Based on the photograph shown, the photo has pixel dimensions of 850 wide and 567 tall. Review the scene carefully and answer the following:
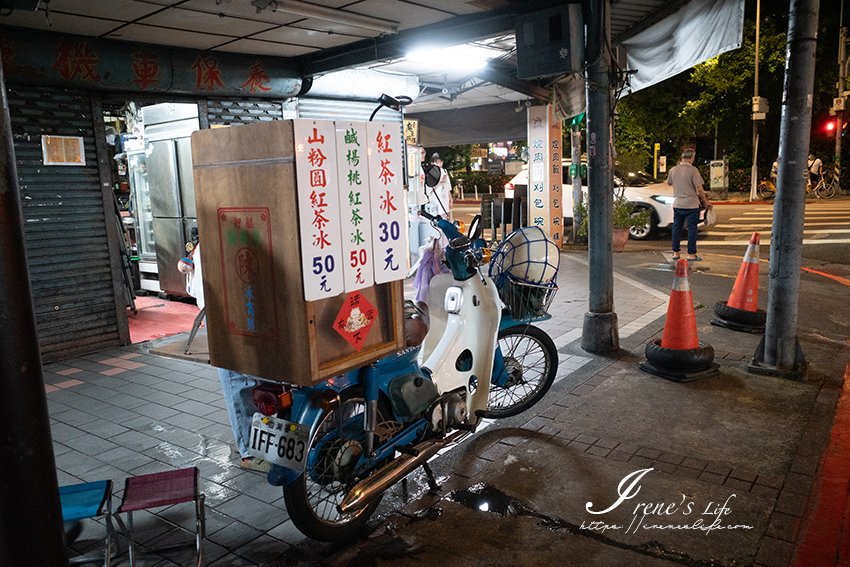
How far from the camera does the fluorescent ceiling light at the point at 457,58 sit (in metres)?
8.56

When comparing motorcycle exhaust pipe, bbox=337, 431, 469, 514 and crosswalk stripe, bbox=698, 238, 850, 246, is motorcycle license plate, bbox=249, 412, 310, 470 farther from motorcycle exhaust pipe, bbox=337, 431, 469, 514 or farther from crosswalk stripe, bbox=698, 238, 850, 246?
crosswalk stripe, bbox=698, 238, 850, 246

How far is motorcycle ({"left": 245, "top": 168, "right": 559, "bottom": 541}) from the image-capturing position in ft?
Result: 9.93

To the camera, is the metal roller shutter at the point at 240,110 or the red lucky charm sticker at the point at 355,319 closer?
the red lucky charm sticker at the point at 355,319

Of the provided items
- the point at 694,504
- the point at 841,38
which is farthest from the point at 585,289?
the point at 841,38

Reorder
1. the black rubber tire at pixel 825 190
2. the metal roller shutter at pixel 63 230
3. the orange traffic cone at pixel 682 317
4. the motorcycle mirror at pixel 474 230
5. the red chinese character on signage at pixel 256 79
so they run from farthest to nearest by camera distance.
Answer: the black rubber tire at pixel 825 190 → the red chinese character on signage at pixel 256 79 → the metal roller shutter at pixel 63 230 → the orange traffic cone at pixel 682 317 → the motorcycle mirror at pixel 474 230

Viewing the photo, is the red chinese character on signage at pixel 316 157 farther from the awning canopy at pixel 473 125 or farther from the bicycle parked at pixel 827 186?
the bicycle parked at pixel 827 186

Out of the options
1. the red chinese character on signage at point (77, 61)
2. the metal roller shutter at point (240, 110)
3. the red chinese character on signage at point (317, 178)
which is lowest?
the red chinese character on signage at point (317, 178)

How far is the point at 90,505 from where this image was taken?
2939 mm

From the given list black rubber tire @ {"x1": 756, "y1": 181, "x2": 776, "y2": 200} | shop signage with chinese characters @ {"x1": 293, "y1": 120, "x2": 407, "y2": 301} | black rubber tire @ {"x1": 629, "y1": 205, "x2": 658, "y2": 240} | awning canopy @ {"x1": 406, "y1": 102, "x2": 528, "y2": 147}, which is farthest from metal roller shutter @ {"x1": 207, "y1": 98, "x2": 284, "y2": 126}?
black rubber tire @ {"x1": 756, "y1": 181, "x2": 776, "y2": 200}

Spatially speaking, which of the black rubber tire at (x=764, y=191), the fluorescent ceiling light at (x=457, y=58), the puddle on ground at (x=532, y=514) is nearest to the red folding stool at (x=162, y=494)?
the puddle on ground at (x=532, y=514)

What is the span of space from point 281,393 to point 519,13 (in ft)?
15.5

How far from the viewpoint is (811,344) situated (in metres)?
6.45

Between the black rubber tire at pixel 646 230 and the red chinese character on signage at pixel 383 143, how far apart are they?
1345 centimetres

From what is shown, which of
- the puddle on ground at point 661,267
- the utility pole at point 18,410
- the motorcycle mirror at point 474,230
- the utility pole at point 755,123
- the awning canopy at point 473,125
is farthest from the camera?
the utility pole at point 755,123
